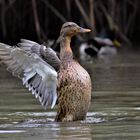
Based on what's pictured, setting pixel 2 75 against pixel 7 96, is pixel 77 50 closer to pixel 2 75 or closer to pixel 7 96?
pixel 2 75

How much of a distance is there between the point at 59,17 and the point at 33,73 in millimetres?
14960

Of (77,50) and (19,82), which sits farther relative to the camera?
(77,50)

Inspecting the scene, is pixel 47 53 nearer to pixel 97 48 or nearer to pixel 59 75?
pixel 59 75

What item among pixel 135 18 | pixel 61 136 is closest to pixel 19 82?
pixel 61 136

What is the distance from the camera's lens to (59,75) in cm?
931

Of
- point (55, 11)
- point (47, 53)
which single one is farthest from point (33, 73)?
point (55, 11)

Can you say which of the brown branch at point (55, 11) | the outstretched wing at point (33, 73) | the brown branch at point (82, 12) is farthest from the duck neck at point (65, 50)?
the brown branch at point (55, 11)

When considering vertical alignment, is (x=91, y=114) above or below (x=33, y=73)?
below

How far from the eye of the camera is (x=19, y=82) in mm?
13719

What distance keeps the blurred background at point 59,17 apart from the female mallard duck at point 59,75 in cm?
1480

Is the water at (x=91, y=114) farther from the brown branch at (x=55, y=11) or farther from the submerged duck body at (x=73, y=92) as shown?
the brown branch at (x=55, y=11)

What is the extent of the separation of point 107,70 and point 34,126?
288 inches

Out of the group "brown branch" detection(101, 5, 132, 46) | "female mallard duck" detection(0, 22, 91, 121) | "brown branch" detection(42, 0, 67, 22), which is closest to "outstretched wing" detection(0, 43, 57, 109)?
"female mallard duck" detection(0, 22, 91, 121)

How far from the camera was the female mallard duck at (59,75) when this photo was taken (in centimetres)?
913
